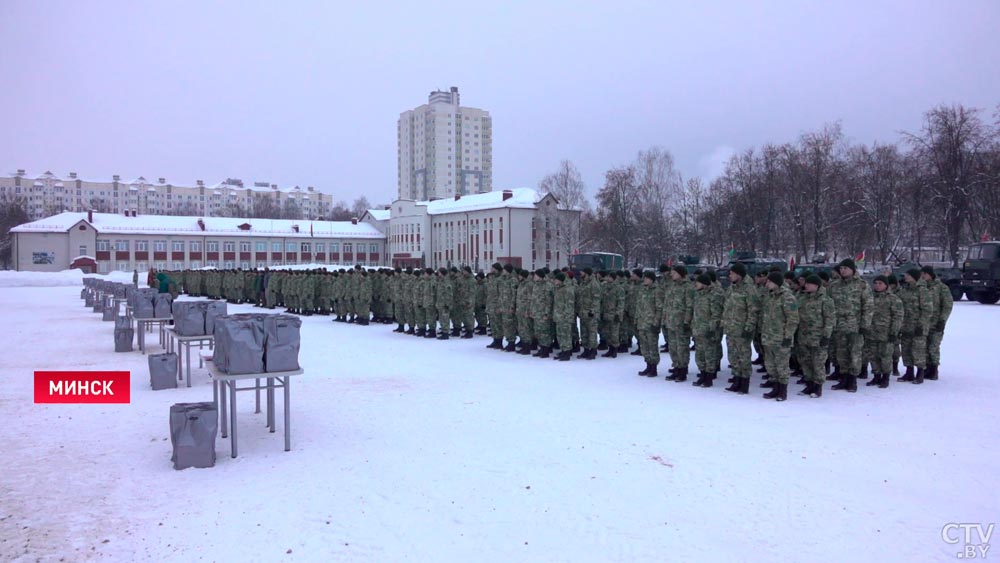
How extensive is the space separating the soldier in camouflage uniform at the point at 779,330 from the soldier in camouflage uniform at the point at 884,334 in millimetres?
1731

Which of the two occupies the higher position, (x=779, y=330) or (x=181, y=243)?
(x=181, y=243)

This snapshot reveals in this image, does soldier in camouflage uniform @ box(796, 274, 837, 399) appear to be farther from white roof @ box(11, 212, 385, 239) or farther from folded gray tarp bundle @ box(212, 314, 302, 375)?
→ white roof @ box(11, 212, 385, 239)

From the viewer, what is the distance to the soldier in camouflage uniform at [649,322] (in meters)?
11.0

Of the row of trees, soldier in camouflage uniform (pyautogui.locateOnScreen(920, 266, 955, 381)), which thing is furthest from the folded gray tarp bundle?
the row of trees

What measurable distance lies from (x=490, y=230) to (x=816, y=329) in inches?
2357

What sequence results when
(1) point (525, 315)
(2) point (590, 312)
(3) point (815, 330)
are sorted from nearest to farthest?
(3) point (815, 330) < (2) point (590, 312) < (1) point (525, 315)

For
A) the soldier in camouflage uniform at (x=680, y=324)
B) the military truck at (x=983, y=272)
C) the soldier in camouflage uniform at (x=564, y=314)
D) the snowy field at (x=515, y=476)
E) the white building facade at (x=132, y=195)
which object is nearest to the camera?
the snowy field at (x=515, y=476)

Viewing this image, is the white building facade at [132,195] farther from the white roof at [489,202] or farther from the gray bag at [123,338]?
the gray bag at [123,338]

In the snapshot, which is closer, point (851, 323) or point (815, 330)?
point (815, 330)

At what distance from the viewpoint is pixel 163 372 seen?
9875 millimetres

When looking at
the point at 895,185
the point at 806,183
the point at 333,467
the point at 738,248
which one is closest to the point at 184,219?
the point at 738,248

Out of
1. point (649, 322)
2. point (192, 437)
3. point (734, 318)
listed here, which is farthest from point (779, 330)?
point (192, 437)

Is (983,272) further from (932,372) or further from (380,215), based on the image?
(380,215)

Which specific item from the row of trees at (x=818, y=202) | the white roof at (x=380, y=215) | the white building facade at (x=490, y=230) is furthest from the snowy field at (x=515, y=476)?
the white roof at (x=380, y=215)
